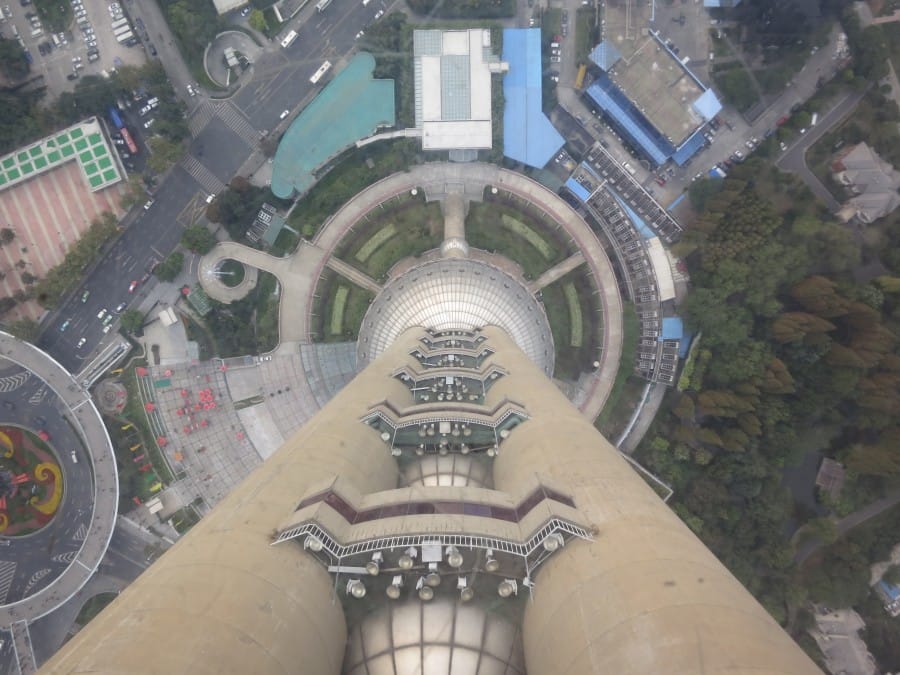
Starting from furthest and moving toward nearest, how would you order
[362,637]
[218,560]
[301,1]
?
[301,1] → [362,637] → [218,560]

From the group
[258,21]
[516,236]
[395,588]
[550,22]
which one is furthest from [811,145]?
[395,588]

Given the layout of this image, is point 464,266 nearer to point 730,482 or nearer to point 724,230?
point 724,230

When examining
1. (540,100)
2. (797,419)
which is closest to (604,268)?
(540,100)

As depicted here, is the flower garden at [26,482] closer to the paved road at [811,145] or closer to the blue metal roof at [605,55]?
the blue metal roof at [605,55]

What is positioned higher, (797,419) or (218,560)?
(797,419)

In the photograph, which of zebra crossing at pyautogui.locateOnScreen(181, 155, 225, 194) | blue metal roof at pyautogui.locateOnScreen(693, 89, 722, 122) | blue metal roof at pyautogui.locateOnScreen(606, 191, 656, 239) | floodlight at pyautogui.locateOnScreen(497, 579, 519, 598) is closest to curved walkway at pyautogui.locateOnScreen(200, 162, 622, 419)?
blue metal roof at pyautogui.locateOnScreen(606, 191, 656, 239)

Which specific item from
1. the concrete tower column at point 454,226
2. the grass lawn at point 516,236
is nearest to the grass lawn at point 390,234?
the concrete tower column at point 454,226

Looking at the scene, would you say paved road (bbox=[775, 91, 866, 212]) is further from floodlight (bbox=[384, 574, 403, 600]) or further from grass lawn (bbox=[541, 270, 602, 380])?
floodlight (bbox=[384, 574, 403, 600])

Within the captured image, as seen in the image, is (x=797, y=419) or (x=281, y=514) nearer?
(x=281, y=514)
